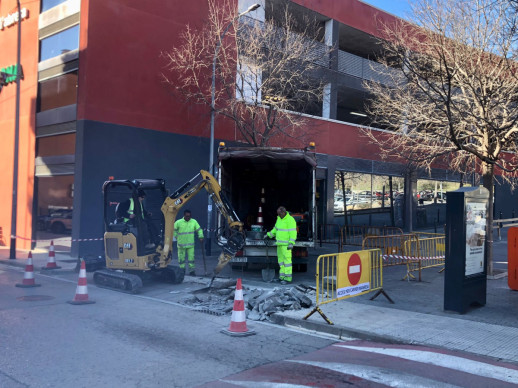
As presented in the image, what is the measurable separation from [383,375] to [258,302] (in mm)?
3780

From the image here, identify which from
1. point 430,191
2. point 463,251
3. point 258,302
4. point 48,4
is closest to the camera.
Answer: point 463,251

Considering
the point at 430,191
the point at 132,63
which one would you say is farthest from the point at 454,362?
the point at 430,191

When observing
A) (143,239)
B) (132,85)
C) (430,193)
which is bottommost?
(143,239)

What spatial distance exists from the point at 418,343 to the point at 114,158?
1259 cm

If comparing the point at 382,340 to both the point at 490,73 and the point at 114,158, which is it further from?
the point at 114,158

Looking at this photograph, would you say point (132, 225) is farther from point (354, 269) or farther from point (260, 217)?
point (354, 269)

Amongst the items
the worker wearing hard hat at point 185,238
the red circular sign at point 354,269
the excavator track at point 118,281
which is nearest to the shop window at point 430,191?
the worker wearing hard hat at point 185,238

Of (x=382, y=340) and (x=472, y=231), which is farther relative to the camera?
(x=472, y=231)

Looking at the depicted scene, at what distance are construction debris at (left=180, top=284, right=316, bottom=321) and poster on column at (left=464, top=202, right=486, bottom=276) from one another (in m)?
3.08

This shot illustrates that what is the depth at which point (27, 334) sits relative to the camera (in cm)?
684

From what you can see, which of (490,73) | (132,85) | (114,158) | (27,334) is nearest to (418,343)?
(27,334)

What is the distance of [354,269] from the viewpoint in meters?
8.66

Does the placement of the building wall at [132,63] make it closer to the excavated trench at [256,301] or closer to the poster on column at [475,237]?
the excavated trench at [256,301]

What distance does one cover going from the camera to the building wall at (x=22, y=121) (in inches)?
733
